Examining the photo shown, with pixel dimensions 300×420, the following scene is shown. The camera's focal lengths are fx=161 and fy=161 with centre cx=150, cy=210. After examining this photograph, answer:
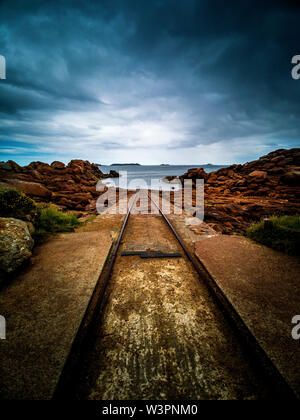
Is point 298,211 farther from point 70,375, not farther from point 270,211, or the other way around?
point 70,375

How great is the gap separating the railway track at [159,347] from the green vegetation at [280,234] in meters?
2.12

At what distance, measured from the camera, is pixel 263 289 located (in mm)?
2385

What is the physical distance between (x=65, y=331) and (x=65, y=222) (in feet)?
13.2

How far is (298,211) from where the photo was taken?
265 inches

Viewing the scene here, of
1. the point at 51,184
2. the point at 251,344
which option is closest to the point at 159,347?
the point at 251,344

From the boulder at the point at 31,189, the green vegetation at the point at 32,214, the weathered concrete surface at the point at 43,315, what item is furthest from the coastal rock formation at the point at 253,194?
the boulder at the point at 31,189

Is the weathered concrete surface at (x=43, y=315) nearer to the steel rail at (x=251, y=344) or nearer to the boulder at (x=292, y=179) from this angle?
the steel rail at (x=251, y=344)


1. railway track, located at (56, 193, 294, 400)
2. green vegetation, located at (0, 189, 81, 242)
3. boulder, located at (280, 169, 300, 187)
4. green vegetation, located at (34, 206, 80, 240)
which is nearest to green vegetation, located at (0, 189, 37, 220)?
green vegetation, located at (0, 189, 81, 242)

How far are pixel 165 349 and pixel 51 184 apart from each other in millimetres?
13917

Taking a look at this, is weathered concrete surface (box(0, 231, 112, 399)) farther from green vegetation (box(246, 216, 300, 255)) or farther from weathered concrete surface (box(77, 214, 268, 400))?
green vegetation (box(246, 216, 300, 255))

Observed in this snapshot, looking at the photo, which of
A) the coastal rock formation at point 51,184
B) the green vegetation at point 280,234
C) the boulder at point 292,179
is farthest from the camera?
the boulder at point 292,179

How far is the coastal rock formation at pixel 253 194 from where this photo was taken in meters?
6.41

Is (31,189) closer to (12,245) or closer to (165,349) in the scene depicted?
(12,245)
